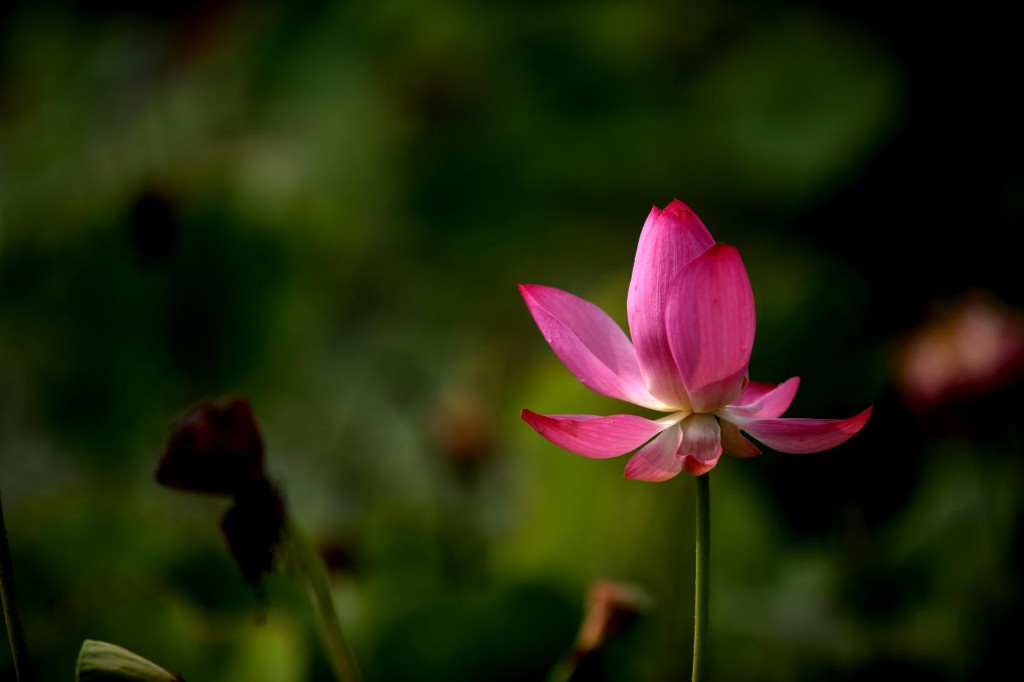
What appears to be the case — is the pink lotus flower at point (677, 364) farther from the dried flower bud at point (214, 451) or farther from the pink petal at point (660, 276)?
the dried flower bud at point (214, 451)

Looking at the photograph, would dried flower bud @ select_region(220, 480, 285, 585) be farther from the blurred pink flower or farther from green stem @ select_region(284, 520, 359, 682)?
the blurred pink flower

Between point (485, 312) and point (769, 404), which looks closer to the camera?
point (769, 404)

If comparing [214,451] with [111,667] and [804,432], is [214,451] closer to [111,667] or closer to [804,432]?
[111,667]

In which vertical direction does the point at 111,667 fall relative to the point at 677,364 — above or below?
below

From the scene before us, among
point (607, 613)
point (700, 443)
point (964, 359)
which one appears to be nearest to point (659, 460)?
point (700, 443)

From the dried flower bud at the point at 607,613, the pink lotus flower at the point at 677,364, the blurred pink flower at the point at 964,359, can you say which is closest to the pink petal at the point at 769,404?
the pink lotus flower at the point at 677,364

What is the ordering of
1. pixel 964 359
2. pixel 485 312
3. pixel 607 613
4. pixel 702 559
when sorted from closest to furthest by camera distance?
pixel 702 559 → pixel 607 613 → pixel 964 359 → pixel 485 312
